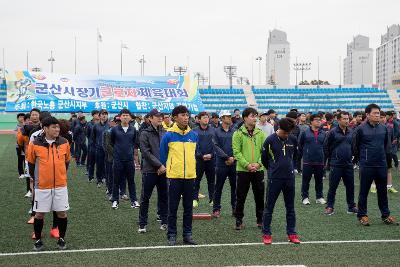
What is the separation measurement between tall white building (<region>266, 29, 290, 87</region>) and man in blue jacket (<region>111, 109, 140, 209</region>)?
138 meters

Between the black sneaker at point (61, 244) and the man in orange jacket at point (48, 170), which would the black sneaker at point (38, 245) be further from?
the black sneaker at point (61, 244)

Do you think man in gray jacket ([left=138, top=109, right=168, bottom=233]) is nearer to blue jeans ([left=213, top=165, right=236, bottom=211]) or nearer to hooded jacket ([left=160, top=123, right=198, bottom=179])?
hooded jacket ([left=160, top=123, right=198, bottom=179])

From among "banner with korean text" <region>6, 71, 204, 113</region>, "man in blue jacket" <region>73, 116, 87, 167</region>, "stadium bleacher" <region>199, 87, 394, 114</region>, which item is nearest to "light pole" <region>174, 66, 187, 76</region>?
"stadium bleacher" <region>199, 87, 394, 114</region>

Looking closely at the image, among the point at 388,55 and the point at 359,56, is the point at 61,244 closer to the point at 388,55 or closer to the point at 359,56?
the point at 359,56

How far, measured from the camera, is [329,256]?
6.79 metres

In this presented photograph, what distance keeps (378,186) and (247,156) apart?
236cm

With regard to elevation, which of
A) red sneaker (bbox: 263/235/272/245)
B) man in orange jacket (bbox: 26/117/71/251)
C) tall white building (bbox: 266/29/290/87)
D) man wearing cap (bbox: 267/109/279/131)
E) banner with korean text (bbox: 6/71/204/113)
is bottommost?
red sneaker (bbox: 263/235/272/245)

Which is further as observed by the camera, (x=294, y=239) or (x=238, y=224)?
(x=238, y=224)

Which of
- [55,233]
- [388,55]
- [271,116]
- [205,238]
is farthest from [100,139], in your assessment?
[388,55]

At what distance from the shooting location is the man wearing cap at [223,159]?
32.2ft

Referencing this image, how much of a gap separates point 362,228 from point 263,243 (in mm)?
2013

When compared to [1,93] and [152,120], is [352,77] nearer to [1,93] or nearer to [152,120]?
[1,93]

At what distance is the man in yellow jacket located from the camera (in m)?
7.62

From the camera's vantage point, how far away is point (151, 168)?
8.43 metres
